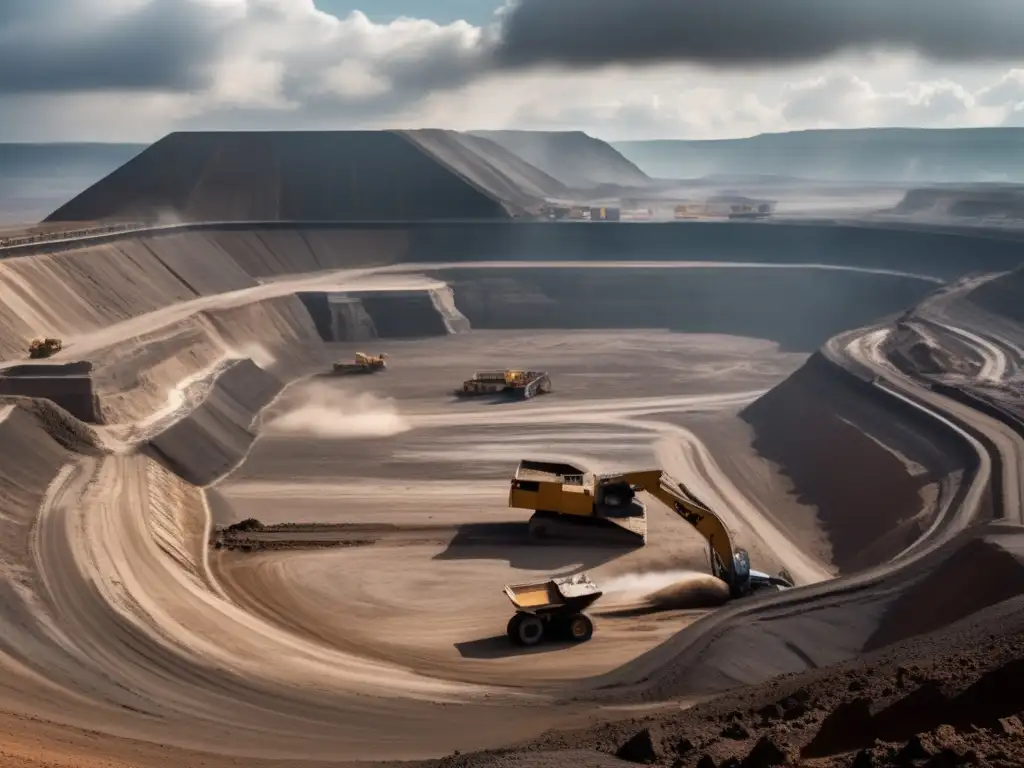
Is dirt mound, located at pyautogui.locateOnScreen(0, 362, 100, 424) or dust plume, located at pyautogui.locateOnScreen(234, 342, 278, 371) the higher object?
dirt mound, located at pyautogui.locateOnScreen(0, 362, 100, 424)

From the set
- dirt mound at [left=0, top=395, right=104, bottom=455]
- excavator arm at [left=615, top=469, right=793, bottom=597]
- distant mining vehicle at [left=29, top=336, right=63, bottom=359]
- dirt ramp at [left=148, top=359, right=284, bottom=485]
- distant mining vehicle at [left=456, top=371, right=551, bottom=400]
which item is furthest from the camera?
distant mining vehicle at [left=456, top=371, right=551, bottom=400]

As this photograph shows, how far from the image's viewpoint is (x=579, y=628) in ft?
68.2

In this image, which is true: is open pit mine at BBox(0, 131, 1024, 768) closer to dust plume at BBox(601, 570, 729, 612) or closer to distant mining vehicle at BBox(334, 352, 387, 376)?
dust plume at BBox(601, 570, 729, 612)

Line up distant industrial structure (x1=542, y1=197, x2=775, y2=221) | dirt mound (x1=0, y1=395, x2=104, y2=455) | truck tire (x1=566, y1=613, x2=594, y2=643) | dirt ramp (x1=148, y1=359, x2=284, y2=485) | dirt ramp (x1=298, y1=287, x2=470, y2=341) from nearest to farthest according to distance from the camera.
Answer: truck tire (x1=566, y1=613, x2=594, y2=643) → dirt mound (x1=0, y1=395, x2=104, y2=455) → dirt ramp (x1=148, y1=359, x2=284, y2=485) → dirt ramp (x1=298, y1=287, x2=470, y2=341) → distant industrial structure (x1=542, y1=197, x2=775, y2=221)

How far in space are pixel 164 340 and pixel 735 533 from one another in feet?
81.1

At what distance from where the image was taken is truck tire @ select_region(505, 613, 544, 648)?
20594mm

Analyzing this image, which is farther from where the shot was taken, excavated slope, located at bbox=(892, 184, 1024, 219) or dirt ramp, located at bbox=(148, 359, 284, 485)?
excavated slope, located at bbox=(892, 184, 1024, 219)

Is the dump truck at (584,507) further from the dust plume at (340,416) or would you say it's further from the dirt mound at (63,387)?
the dirt mound at (63,387)

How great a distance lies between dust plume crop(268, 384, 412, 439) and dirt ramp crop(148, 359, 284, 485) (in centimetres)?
137

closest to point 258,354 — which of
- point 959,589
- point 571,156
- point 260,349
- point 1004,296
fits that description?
point 260,349

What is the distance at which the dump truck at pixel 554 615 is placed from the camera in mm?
20594

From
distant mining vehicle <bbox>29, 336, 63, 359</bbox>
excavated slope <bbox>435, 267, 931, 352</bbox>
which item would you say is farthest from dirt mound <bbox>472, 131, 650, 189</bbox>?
distant mining vehicle <bbox>29, 336, 63, 359</bbox>

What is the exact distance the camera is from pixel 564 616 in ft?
68.1

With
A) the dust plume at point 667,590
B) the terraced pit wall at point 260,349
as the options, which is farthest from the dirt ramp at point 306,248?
the dust plume at point 667,590
